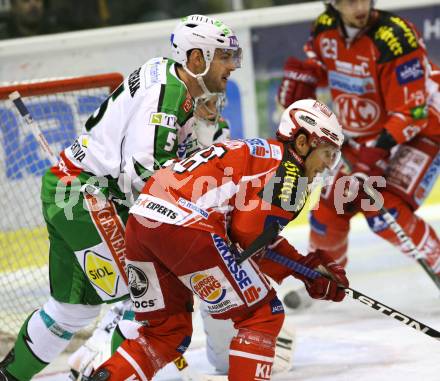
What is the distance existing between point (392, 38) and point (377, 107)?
34 cm

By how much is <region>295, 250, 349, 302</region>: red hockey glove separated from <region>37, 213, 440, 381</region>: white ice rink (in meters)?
0.51

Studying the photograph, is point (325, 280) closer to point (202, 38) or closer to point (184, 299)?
point (184, 299)

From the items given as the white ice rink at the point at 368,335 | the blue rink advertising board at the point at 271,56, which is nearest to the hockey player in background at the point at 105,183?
the white ice rink at the point at 368,335

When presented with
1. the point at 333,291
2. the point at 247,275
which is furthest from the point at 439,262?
the point at 247,275

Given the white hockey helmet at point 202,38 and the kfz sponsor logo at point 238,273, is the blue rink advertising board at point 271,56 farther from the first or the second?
the kfz sponsor logo at point 238,273

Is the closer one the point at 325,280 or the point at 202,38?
the point at 325,280

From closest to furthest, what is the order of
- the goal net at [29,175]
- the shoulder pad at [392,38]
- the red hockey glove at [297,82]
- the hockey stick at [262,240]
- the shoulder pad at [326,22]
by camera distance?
the hockey stick at [262,240] → the goal net at [29,175] → the shoulder pad at [392,38] → the shoulder pad at [326,22] → the red hockey glove at [297,82]

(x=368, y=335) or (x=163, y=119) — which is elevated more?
(x=163, y=119)

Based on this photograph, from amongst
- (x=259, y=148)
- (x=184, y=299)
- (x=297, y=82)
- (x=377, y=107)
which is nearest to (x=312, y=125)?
(x=259, y=148)

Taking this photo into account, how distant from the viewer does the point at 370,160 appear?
422 centimetres

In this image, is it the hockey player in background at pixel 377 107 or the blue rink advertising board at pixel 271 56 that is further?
the blue rink advertising board at pixel 271 56

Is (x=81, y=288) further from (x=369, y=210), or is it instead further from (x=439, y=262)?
(x=439, y=262)

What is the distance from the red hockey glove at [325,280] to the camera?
303 centimetres

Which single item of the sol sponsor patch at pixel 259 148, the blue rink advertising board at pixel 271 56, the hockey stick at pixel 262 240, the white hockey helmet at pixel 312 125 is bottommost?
the blue rink advertising board at pixel 271 56
